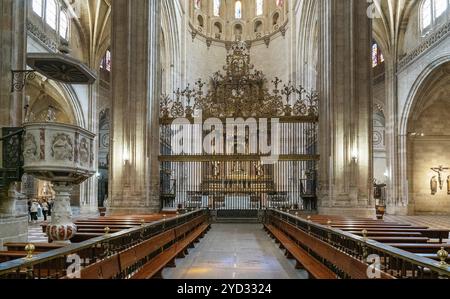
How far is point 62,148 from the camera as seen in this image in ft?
24.4

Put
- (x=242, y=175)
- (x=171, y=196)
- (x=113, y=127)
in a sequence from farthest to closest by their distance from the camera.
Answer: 1. (x=242, y=175)
2. (x=171, y=196)
3. (x=113, y=127)

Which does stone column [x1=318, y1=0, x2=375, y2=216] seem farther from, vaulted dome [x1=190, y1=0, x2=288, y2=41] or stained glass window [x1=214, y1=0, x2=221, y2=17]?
stained glass window [x1=214, y1=0, x2=221, y2=17]

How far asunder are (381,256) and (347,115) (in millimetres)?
13049

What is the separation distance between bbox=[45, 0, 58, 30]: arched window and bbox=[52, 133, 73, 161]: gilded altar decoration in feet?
66.9

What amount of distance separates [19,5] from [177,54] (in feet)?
80.7

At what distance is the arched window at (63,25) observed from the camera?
27.5 m

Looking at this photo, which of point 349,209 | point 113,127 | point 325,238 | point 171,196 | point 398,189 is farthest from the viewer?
point 398,189

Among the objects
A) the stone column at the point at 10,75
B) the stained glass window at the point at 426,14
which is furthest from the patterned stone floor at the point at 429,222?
the stone column at the point at 10,75

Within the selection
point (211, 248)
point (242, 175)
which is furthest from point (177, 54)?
point (211, 248)

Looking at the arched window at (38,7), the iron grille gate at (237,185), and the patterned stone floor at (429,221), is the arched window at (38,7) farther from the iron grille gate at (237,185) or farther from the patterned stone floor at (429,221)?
the patterned stone floor at (429,221)

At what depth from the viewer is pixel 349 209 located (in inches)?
684

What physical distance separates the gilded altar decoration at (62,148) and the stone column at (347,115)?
1211 cm

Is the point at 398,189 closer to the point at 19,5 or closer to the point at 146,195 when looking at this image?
the point at 146,195

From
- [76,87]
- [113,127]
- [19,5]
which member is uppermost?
[76,87]
